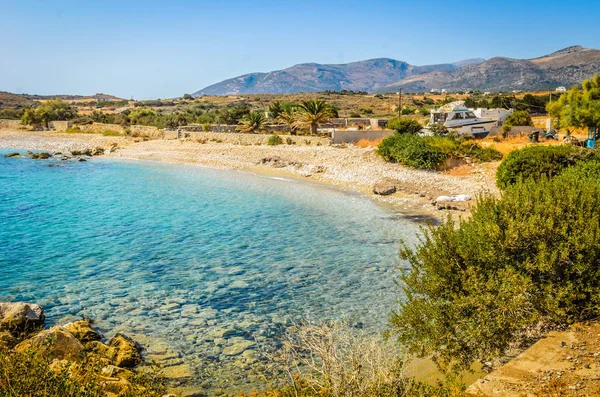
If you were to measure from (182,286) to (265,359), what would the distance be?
4456 mm

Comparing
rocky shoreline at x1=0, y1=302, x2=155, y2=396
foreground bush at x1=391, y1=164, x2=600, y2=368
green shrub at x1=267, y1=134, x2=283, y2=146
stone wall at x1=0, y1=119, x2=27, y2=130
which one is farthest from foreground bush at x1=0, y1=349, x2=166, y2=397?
stone wall at x1=0, y1=119, x2=27, y2=130

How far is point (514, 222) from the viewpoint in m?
7.67

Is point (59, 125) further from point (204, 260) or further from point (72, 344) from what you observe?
point (72, 344)

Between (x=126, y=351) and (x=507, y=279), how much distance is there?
21.3 feet

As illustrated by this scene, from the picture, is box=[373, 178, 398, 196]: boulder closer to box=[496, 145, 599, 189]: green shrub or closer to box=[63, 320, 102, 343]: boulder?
box=[496, 145, 599, 189]: green shrub

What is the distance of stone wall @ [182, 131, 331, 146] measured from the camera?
36562 mm

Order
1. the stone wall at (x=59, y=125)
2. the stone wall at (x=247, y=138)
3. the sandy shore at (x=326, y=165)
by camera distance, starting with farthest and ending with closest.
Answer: the stone wall at (x=59, y=125)
the stone wall at (x=247, y=138)
the sandy shore at (x=326, y=165)

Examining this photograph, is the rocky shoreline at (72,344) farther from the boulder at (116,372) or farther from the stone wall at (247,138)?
the stone wall at (247,138)

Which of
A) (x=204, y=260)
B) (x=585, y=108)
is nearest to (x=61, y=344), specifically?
(x=204, y=260)

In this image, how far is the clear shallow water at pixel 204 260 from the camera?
10117 millimetres

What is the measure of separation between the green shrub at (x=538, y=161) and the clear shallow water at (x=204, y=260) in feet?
16.9

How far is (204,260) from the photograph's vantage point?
47.3 feet

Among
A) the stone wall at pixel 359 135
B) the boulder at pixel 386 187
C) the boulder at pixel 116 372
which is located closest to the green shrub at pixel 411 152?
the boulder at pixel 386 187

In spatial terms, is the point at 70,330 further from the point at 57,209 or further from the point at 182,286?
the point at 57,209
